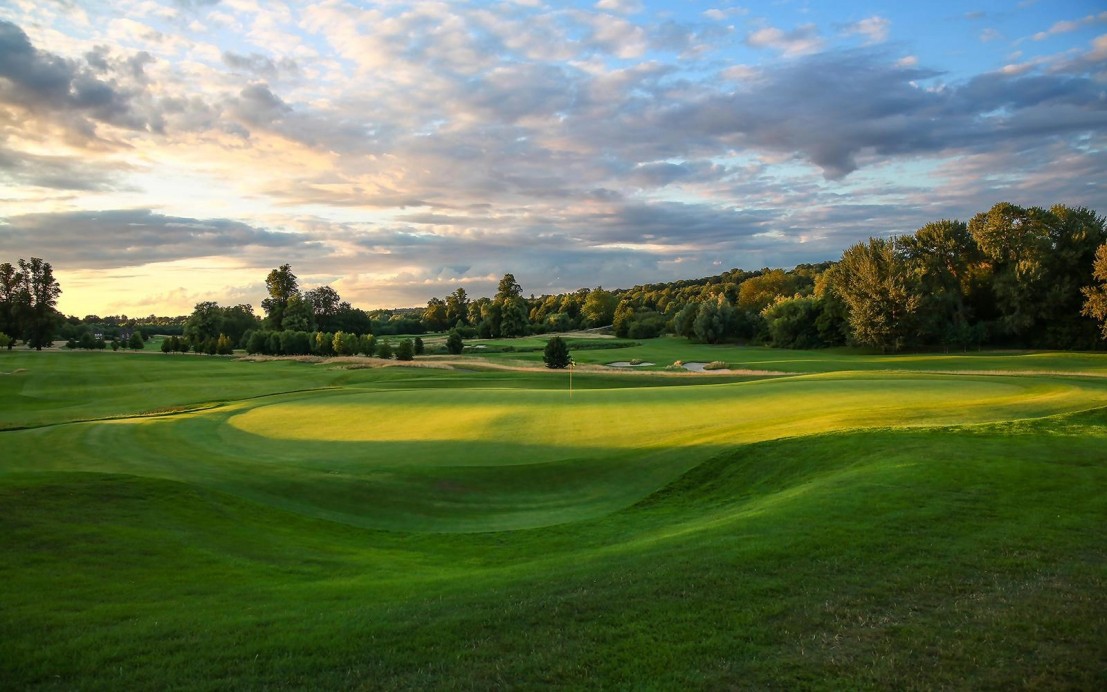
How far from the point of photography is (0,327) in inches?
3322

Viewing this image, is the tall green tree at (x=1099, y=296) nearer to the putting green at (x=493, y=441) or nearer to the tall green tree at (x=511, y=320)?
the putting green at (x=493, y=441)

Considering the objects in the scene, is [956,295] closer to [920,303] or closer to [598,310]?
[920,303]

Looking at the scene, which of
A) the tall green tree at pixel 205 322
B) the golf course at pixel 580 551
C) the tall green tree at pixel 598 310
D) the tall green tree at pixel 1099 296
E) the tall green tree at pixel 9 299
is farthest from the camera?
the tall green tree at pixel 598 310

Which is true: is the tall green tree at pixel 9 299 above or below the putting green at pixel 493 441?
above

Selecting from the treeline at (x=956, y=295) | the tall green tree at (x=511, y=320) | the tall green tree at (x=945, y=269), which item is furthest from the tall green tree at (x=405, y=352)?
the tall green tree at (x=945, y=269)

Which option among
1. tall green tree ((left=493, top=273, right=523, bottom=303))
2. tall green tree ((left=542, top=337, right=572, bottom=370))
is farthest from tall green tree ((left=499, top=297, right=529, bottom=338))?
tall green tree ((left=542, top=337, right=572, bottom=370))

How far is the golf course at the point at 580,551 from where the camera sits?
6578 mm

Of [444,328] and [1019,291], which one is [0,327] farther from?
[1019,291]

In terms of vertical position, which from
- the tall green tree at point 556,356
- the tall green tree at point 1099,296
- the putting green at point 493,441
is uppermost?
the tall green tree at point 1099,296

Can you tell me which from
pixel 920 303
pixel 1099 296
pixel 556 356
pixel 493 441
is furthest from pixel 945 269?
pixel 493 441

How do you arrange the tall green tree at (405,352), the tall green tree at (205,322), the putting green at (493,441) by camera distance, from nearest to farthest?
the putting green at (493,441)
the tall green tree at (405,352)
the tall green tree at (205,322)

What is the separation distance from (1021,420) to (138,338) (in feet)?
360

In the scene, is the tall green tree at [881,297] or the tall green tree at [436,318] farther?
the tall green tree at [436,318]

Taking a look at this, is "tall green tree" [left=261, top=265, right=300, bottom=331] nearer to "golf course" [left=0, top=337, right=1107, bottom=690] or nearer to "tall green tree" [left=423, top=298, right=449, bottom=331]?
"tall green tree" [left=423, top=298, right=449, bottom=331]
